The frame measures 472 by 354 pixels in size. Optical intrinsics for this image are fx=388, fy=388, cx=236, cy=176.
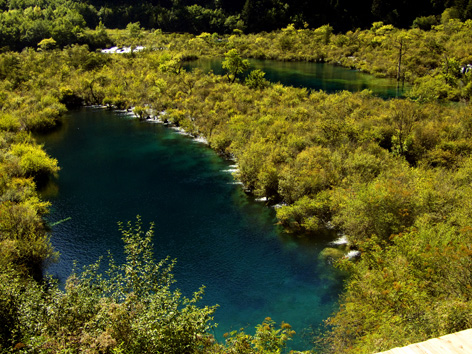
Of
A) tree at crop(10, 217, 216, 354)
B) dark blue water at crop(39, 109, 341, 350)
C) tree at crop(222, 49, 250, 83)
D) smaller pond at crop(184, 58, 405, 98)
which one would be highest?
tree at crop(222, 49, 250, 83)

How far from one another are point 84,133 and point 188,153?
20.6 metres

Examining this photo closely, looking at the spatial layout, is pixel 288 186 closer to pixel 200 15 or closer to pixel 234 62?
pixel 234 62

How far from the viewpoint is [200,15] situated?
161750 mm

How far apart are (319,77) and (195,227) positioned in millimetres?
69368

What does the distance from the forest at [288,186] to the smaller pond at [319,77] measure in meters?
6.05

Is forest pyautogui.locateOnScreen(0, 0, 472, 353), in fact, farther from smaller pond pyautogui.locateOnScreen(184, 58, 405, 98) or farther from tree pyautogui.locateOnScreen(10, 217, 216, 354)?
smaller pond pyautogui.locateOnScreen(184, 58, 405, 98)

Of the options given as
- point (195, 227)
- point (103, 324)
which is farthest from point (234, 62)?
point (103, 324)

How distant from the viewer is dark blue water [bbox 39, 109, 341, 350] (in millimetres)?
27062

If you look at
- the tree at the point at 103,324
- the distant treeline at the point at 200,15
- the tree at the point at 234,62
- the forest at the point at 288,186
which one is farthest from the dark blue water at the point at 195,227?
the distant treeline at the point at 200,15

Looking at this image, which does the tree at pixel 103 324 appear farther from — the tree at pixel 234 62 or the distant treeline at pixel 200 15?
the distant treeline at pixel 200 15

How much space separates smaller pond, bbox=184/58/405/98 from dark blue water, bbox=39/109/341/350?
1540 inches

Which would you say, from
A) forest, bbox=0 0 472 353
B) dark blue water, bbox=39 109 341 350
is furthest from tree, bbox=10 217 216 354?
dark blue water, bbox=39 109 341 350

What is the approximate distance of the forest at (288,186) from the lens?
17.8m

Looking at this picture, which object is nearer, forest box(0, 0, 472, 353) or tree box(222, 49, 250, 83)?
forest box(0, 0, 472, 353)
